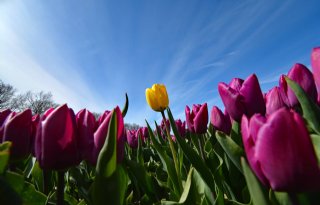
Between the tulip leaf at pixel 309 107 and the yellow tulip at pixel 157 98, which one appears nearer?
→ the tulip leaf at pixel 309 107

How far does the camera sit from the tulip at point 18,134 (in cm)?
118

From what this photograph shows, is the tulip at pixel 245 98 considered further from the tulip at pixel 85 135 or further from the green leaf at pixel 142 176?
the tulip at pixel 85 135

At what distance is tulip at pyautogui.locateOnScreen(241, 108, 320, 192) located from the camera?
0.72 meters

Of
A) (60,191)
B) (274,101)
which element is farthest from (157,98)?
(60,191)

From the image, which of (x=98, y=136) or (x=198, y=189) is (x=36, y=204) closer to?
(x=98, y=136)

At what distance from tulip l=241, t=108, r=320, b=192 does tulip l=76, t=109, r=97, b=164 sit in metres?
0.64

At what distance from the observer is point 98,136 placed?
1196 mm

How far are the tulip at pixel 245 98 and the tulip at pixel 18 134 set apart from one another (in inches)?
39.2

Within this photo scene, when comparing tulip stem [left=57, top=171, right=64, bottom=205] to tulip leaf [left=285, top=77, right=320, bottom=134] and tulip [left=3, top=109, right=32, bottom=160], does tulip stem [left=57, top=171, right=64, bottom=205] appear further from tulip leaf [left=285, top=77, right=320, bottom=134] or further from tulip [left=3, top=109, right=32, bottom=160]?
tulip leaf [left=285, top=77, right=320, bottom=134]

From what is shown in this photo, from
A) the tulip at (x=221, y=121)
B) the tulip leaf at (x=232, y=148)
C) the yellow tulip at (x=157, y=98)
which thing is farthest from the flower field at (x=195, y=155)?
the yellow tulip at (x=157, y=98)

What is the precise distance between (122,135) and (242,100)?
0.72m

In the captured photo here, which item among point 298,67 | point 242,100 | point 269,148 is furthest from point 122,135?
point 298,67

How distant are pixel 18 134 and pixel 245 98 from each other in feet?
3.59

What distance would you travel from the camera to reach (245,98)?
1.53 m
